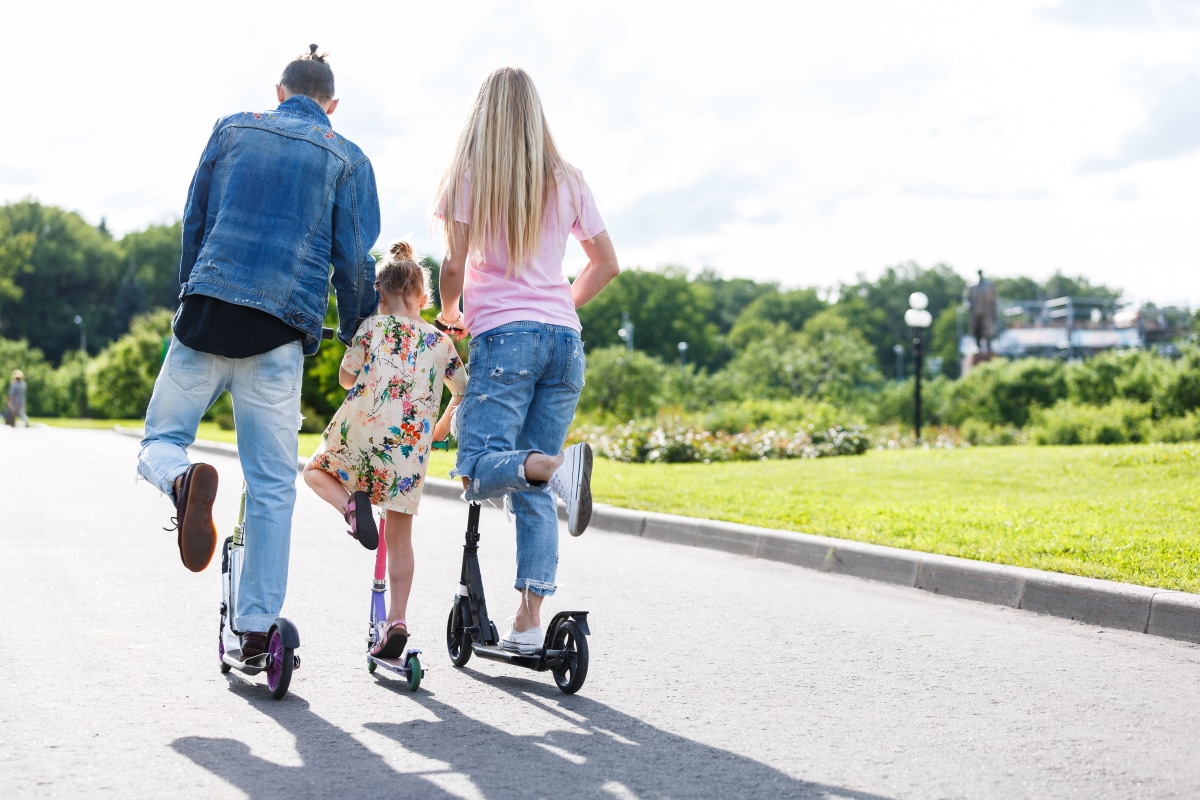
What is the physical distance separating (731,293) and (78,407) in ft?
277

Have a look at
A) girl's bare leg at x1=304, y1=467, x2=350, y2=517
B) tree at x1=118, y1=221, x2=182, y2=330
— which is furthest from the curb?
tree at x1=118, y1=221, x2=182, y2=330

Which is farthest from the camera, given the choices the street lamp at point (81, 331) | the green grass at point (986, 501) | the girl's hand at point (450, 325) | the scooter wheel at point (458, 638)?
the street lamp at point (81, 331)

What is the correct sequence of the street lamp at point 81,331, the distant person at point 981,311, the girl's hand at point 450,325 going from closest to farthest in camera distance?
the girl's hand at point 450,325
the distant person at point 981,311
the street lamp at point 81,331

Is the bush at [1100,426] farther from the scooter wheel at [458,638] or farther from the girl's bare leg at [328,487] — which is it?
the girl's bare leg at [328,487]

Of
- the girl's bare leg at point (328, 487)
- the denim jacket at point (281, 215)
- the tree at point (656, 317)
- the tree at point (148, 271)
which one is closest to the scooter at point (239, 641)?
the girl's bare leg at point (328, 487)

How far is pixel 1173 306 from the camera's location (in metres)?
81.0

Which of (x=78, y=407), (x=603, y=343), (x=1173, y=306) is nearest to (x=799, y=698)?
(x=78, y=407)

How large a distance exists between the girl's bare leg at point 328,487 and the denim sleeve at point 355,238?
20.8 inches

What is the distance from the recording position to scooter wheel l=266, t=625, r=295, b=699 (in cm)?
420

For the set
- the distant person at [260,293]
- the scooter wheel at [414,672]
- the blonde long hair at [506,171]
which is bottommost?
the scooter wheel at [414,672]

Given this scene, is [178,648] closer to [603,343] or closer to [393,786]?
[393,786]

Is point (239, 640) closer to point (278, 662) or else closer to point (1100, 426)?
point (278, 662)

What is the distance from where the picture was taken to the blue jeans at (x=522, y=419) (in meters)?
4.48

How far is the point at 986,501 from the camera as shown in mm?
10422
